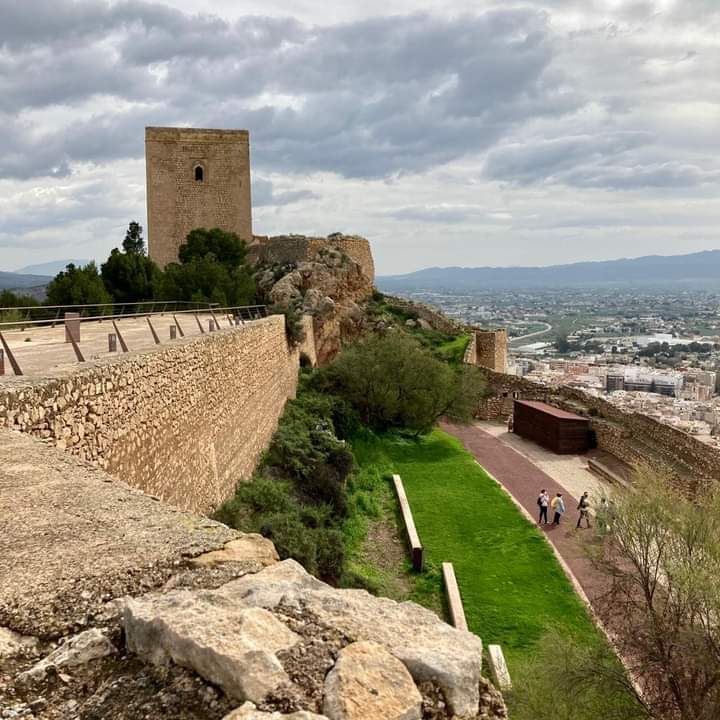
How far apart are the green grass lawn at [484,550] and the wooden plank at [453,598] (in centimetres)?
23

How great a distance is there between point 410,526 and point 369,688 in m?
13.8

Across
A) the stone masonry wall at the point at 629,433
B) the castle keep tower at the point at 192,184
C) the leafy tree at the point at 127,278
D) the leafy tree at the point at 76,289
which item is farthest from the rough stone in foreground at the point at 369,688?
the castle keep tower at the point at 192,184

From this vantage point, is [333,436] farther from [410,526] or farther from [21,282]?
[21,282]

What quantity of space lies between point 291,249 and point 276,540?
946 inches

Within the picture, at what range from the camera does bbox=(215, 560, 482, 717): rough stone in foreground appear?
205 centimetres

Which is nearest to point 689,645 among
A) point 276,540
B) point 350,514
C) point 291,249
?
point 276,540

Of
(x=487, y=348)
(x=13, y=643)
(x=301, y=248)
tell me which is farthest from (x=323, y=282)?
(x=13, y=643)

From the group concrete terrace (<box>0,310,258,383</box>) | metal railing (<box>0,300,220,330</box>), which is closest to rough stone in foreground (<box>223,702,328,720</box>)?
concrete terrace (<box>0,310,258,383</box>)

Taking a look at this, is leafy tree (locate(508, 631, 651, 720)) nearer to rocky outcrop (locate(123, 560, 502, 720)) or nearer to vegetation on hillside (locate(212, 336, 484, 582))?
vegetation on hillside (locate(212, 336, 484, 582))

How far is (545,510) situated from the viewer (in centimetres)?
1683

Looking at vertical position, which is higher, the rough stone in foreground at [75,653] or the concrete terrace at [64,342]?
the concrete terrace at [64,342]

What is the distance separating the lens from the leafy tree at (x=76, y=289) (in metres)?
19.0

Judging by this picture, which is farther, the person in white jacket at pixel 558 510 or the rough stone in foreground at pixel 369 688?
the person in white jacket at pixel 558 510

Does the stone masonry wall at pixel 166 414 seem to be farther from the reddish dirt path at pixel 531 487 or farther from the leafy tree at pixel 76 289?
the leafy tree at pixel 76 289
